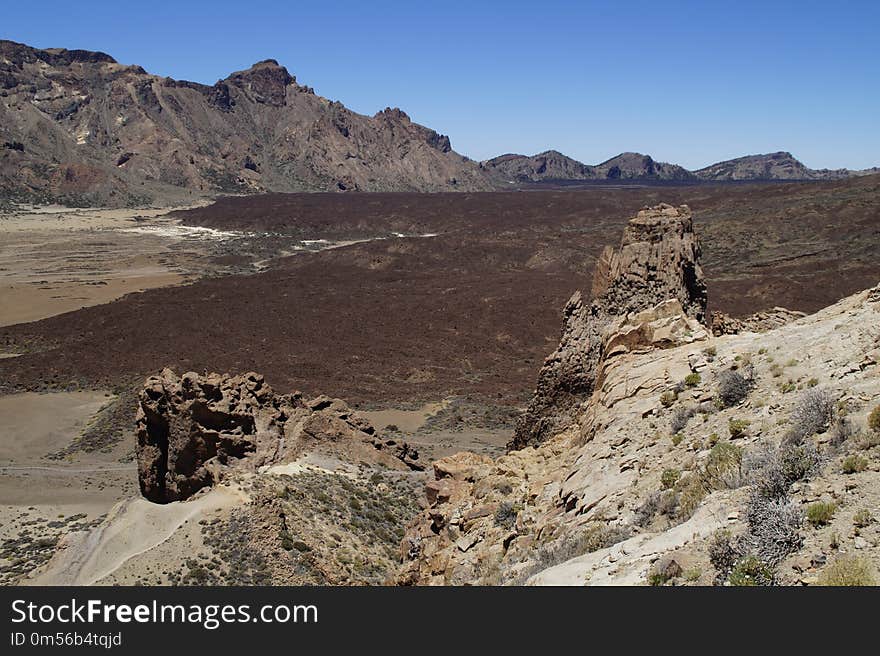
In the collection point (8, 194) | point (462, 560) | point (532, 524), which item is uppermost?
point (8, 194)

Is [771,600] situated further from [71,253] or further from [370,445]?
[71,253]

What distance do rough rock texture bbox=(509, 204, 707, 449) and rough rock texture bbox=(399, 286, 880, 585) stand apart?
3053 millimetres

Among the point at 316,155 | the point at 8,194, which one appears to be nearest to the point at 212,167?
the point at 316,155

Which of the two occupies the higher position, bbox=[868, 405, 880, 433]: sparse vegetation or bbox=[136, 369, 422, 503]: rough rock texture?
bbox=[868, 405, 880, 433]: sparse vegetation

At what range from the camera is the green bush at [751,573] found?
542cm

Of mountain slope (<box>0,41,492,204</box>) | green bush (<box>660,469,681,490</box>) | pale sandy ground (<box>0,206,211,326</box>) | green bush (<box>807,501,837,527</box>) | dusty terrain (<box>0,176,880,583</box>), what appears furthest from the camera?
mountain slope (<box>0,41,492,204</box>)

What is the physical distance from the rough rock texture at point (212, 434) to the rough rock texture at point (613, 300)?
5795 mm

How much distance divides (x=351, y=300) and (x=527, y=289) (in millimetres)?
15118

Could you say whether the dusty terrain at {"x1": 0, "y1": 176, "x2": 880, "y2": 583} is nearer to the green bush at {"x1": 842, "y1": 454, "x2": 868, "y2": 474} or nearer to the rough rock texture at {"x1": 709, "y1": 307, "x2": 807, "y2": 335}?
the green bush at {"x1": 842, "y1": 454, "x2": 868, "y2": 474}

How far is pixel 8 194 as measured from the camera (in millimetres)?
132000

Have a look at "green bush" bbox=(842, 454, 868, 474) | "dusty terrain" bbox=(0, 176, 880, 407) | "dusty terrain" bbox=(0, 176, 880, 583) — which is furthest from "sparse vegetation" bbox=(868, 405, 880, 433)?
"dusty terrain" bbox=(0, 176, 880, 407)

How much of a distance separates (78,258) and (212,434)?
77.2 m

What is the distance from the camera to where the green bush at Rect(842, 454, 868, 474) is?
624 cm

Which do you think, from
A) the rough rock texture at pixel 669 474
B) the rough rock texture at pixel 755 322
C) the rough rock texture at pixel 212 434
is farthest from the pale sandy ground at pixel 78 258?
the rough rock texture at pixel 669 474
